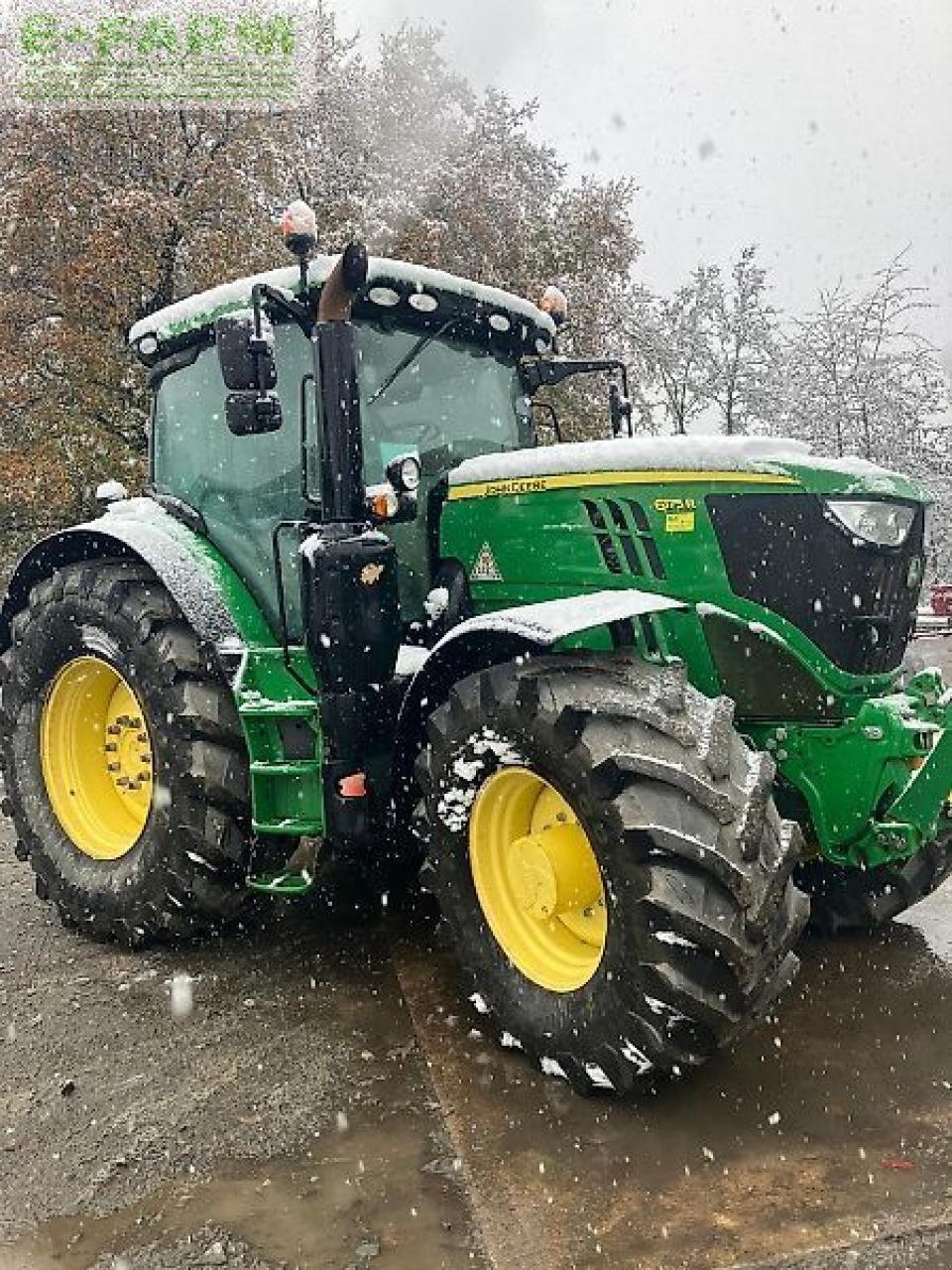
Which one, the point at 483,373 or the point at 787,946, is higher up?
the point at 483,373

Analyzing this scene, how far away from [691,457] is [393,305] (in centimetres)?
154

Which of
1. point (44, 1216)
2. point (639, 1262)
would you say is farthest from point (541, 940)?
point (44, 1216)

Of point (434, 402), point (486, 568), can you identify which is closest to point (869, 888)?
point (486, 568)

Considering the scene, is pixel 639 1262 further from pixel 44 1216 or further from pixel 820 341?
pixel 820 341

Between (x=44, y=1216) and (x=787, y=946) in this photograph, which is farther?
(x=787, y=946)

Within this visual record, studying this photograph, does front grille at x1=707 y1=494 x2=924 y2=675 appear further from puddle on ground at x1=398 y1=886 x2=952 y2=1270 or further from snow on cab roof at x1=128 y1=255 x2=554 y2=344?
snow on cab roof at x1=128 y1=255 x2=554 y2=344

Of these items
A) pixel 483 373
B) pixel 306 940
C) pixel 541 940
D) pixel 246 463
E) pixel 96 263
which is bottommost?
pixel 306 940

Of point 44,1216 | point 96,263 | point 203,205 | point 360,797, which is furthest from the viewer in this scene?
point 203,205

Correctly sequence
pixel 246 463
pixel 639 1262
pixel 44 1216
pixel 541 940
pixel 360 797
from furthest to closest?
pixel 246 463 < pixel 360 797 < pixel 541 940 < pixel 44 1216 < pixel 639 1262

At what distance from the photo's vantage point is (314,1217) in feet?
8.24

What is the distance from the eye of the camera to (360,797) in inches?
147

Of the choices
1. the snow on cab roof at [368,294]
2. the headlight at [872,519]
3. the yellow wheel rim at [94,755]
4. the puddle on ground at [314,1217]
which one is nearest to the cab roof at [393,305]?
the snow on cab roof at [368,294]

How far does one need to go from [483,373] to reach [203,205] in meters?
9.58

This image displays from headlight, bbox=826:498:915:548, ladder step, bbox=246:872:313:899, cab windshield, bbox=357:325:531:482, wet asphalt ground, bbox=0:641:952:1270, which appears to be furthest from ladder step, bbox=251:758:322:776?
headlight, bbox=826:498:915:548
